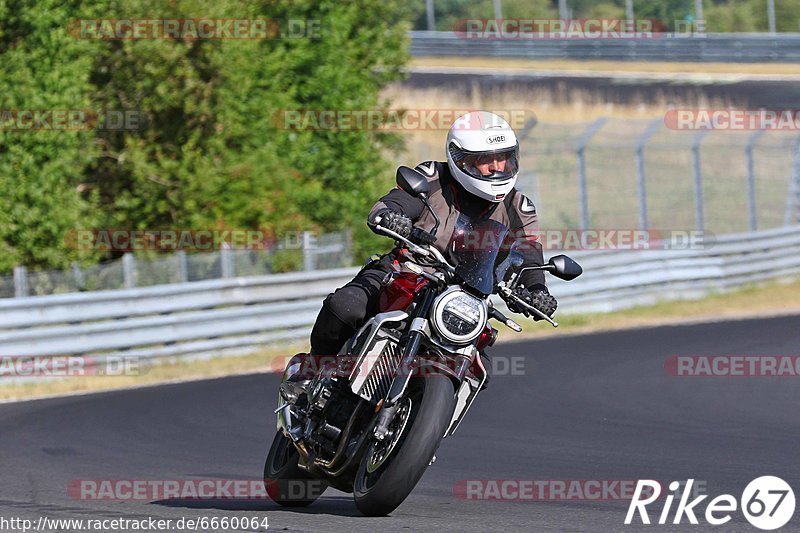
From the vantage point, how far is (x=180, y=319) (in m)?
16.3

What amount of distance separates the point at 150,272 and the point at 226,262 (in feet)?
3.17

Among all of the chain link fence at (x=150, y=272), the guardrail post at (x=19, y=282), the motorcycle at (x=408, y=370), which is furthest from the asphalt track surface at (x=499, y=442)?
the chain link fence at (x=150, y=272)

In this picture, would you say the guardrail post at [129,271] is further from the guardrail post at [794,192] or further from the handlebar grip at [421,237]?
the guardrail post at [794,192]

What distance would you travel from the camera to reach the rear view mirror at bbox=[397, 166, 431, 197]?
654cm

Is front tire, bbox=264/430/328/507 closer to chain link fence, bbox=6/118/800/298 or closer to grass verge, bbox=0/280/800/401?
grass verge, bbox=0/280/800/401

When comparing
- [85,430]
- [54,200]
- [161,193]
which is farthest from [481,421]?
[161,193]

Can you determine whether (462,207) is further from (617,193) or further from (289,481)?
(617,193)

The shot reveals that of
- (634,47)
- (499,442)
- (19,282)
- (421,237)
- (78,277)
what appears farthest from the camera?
(634,47)

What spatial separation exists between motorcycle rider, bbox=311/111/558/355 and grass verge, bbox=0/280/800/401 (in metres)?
5.90

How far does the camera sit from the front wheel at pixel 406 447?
6.18 meters

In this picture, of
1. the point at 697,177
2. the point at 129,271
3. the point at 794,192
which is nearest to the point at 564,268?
the point at 129,271

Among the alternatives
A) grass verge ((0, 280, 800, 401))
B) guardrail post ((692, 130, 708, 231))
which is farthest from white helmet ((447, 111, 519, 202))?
guardrail post ((692, 130, 708, 231))

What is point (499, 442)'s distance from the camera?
9.77 metres

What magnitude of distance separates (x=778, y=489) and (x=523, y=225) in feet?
5.63
